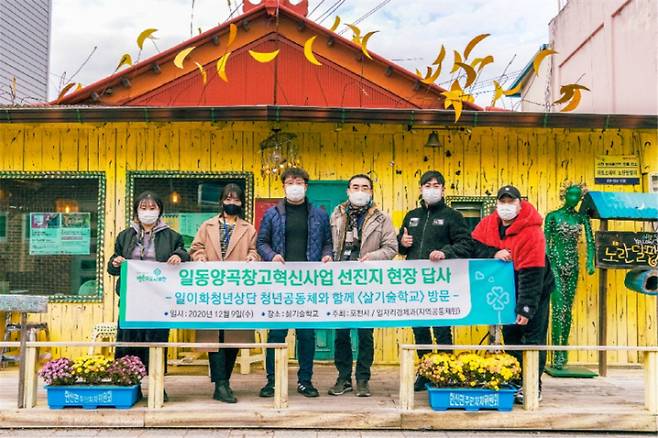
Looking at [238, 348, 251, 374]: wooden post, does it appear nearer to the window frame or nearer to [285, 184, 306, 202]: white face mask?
the window frame

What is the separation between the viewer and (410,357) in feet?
16.8

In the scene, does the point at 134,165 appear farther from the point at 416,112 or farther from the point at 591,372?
the point at 591,372

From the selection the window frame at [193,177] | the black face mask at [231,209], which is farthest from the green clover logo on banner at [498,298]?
the window frame at [193,177]

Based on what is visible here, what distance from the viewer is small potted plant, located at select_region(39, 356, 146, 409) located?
16.7 feet

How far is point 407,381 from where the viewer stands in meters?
5.12

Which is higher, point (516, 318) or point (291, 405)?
point (516, 318)

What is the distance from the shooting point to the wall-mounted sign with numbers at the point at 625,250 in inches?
267

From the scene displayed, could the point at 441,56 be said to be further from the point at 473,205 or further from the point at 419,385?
the point at 419,385

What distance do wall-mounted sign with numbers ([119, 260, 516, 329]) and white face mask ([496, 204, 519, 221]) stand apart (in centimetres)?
43

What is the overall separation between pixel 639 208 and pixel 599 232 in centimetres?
49

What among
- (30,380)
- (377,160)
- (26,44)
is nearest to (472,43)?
(377,160)

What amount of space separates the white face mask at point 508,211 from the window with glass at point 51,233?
176 inches

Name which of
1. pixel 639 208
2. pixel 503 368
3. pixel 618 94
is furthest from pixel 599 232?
pixel 618 94

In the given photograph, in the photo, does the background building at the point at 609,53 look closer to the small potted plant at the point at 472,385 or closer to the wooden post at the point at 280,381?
the small potted plant at the point at 472,385
